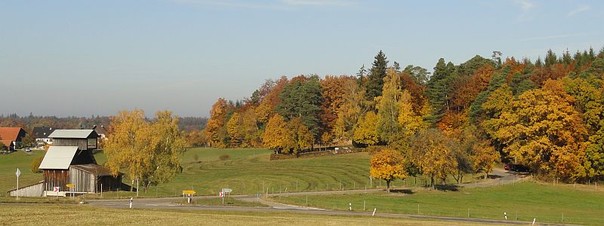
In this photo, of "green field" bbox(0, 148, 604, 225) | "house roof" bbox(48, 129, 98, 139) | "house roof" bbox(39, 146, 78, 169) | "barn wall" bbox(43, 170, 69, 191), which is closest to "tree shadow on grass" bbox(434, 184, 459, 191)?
"green field" bbox(0, 148, 604, 225)

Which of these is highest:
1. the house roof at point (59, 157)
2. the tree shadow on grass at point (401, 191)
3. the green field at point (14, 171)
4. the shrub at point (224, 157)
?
the house roof at point (59, 157)

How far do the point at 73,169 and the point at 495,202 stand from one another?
154 ft

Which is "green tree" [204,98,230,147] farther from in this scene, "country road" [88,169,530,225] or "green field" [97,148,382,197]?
"country road" [88,169,530,225]

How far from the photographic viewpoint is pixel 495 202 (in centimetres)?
7312

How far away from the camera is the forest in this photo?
292 feet

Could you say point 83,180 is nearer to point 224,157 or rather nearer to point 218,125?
point 224,157

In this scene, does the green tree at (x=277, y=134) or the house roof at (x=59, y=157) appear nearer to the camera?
the house roof at (x=59, y=157)

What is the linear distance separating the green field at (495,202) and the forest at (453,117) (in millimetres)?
4766

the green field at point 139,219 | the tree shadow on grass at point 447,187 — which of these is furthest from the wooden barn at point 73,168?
the tree shadow on grass at point 447,187

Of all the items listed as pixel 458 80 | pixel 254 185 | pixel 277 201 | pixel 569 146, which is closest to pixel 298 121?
pixel 458 80

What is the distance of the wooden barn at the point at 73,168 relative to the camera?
254 feet

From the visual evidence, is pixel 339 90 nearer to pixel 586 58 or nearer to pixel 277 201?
pixel 586 58

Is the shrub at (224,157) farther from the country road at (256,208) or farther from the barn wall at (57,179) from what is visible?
the country road at (256,208)

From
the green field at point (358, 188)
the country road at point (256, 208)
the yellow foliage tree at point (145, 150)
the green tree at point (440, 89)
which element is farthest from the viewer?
the green tree at point (440, 89)
